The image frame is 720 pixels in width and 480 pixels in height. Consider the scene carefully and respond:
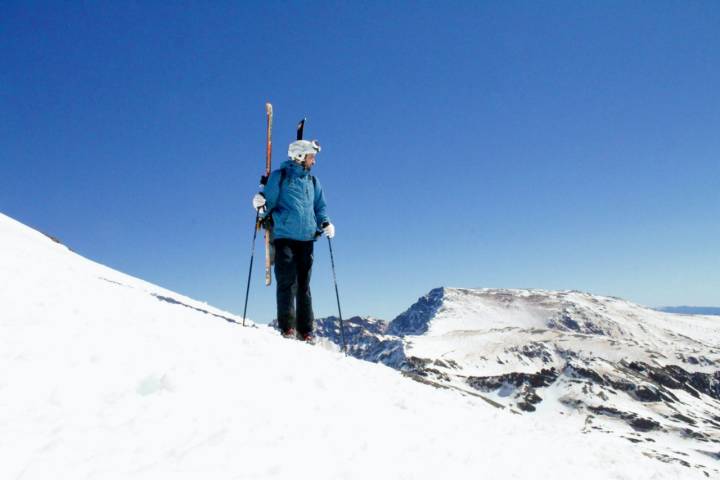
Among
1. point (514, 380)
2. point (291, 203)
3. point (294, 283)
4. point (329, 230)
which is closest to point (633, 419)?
point (514, 380)

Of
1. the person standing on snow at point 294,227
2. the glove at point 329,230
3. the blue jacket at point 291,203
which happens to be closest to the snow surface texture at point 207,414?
the person standing on snow at point 294,227

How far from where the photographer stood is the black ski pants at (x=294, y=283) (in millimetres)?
9281

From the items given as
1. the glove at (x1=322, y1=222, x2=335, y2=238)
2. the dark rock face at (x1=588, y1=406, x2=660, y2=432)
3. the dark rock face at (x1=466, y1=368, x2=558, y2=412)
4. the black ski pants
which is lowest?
the dark rock face at (x1=588, y1=406, x2=660, y2=432)

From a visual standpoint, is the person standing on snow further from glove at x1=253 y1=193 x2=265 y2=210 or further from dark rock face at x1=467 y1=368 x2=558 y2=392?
dark rock face at x1=467 y1=368 x2=558 y2=392

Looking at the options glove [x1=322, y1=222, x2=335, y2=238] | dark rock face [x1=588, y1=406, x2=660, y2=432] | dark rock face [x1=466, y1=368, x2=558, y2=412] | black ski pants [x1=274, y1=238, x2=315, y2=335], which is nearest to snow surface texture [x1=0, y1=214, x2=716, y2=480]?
black ski pants [x1=274, y1=238, x2=315, y2=335]

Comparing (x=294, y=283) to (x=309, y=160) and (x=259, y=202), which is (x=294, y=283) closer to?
(x=259, y=202)

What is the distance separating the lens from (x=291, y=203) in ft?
32.1

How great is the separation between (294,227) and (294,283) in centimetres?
130

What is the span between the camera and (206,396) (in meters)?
4.04

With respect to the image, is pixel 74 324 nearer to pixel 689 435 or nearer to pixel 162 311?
pixel 162 311

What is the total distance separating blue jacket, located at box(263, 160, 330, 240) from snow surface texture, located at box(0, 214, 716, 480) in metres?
3.43

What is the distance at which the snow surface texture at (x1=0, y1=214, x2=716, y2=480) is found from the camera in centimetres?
309

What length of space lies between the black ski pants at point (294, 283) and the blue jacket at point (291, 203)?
0.26 meters

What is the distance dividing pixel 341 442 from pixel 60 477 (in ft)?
6.90
